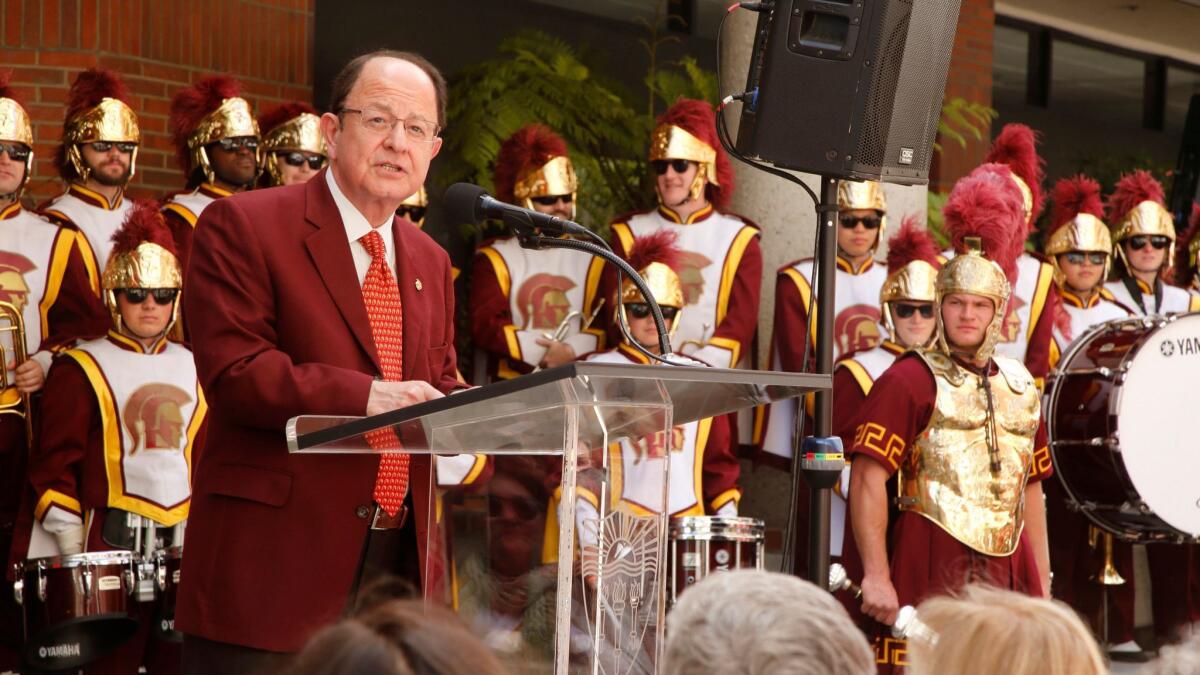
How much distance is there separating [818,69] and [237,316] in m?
2.02

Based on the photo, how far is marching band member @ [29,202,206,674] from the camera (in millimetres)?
5984

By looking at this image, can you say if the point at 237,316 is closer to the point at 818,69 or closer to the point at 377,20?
the point at 818,69

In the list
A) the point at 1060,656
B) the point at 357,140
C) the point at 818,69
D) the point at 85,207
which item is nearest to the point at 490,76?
the point at 85,207

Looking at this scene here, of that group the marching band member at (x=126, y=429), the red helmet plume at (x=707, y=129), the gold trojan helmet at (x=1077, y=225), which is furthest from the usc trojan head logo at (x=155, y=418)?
the gold trojan helmet at (x=1077, y=225)

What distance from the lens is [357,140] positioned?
3367 millimetres

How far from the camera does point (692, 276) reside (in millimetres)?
7633

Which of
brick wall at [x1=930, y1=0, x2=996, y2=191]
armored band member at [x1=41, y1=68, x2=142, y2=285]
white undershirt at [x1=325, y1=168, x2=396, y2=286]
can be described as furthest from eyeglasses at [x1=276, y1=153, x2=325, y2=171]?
brick wall at [x1=930, y1=0, x2=996, y2=191]

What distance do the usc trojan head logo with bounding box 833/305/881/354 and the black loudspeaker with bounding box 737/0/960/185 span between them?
3.01 m

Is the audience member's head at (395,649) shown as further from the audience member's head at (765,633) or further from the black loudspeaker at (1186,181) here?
the black loudspeaker at (1186,181)

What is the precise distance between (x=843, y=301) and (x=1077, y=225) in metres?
2.00

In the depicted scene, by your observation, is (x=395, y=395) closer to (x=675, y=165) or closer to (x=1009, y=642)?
(x=1009, y=642)

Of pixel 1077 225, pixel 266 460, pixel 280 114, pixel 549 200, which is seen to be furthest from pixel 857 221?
pixel 266 460

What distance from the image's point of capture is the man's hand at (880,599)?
580 cm

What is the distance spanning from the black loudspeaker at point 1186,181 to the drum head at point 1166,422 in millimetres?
3864
